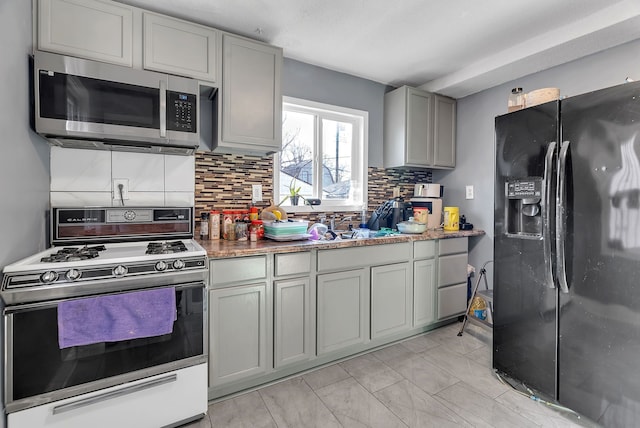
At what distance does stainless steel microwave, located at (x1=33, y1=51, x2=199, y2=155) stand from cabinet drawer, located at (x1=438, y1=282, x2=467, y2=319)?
96.0 inches

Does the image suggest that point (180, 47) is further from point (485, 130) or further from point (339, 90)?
point (485, 130)

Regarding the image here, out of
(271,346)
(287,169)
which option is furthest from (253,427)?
(287,169)

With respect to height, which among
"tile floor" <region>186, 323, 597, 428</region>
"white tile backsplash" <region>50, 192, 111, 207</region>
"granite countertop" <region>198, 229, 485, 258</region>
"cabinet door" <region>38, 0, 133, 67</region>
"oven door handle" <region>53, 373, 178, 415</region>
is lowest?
"tile floor" <region>186, 323, 597, 428</region>

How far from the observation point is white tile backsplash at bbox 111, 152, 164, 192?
2.07 meters

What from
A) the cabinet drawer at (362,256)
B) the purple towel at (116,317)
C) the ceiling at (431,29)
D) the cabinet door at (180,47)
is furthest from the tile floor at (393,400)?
the ceiling at (431,29)

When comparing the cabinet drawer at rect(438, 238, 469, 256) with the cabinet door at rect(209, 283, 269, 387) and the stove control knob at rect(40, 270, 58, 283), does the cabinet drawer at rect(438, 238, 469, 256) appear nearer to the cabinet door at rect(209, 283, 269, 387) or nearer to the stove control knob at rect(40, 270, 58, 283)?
the cabinet door at rect(209, 283, 269, 387)

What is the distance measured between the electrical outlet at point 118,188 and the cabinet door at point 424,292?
226cm

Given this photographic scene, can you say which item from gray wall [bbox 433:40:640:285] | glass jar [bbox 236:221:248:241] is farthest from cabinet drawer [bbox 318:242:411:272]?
gray wall [bbox 433:40:640:285]

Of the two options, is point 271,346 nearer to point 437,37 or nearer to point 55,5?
point 55,5

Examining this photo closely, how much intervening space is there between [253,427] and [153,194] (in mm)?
1590

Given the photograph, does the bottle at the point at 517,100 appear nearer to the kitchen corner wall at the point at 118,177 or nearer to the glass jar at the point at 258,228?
the glass jar at the point at 258,228

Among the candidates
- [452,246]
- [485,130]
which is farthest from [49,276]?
[485,130]

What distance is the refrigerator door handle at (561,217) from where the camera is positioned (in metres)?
1.70

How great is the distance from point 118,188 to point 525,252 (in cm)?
266
